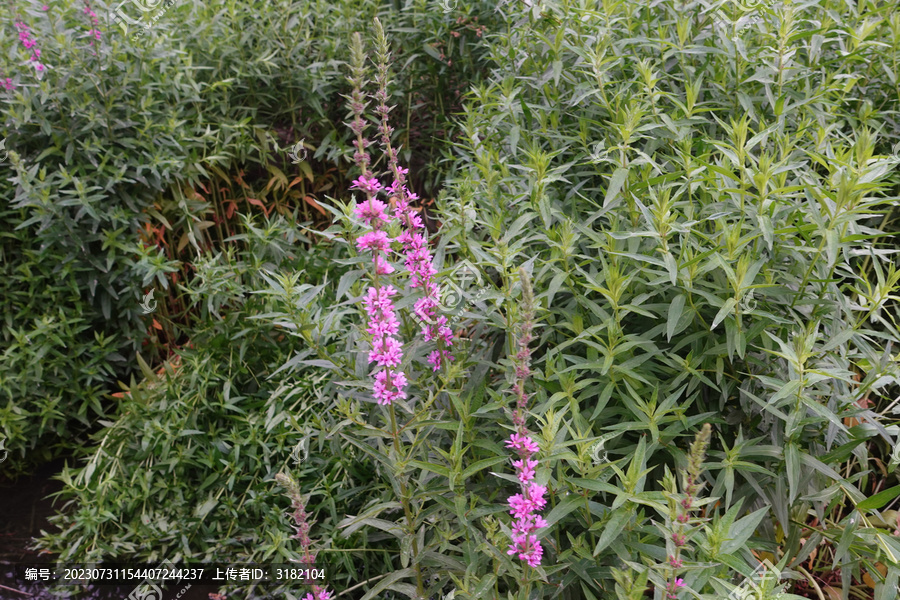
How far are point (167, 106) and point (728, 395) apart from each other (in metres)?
2.95

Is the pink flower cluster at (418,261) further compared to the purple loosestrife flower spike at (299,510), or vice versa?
the pink flower cluster at (418,261)

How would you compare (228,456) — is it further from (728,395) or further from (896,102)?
(896,102)

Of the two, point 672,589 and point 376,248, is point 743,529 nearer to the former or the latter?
point 672,589

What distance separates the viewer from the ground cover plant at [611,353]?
1.74 m

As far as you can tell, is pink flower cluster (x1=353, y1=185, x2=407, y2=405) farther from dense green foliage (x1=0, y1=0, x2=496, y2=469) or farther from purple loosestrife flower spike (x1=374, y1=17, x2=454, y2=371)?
dense green foliage (x1=0, y1=0, x2=496, y2=469)

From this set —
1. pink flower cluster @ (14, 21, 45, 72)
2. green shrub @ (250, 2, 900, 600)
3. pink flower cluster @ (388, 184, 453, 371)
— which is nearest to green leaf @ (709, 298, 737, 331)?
green shrub @ (250, 2, 900, 600)

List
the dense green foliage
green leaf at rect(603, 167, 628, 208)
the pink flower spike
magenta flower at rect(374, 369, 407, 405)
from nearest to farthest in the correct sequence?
1. the pink flower spike
2. magenta flower at rect(374, 369, 407, 405)
3. green leaf at rect(603, 167, 628, 208)
4. the dense green foliage

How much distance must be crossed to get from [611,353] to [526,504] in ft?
1.52

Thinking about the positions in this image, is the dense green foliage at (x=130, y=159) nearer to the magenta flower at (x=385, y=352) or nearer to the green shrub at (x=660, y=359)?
the green shrub at (x=660, y=359)

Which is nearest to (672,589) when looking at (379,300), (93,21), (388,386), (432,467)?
(432,467)

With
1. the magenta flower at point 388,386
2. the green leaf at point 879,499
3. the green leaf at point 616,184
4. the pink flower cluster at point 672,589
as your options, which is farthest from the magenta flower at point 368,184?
the green leaf at point 879,499

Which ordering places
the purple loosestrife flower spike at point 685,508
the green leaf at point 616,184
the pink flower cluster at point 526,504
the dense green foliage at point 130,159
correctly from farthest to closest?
the dense green foliage at point 130,159, the green leaf at point 616,184, the pink flower cluster at point 526,504, the purple loosestrife flower spike at point 685,508

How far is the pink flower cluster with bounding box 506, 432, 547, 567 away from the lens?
1565 millimetres

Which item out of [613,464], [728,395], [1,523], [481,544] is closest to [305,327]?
[481,544]
